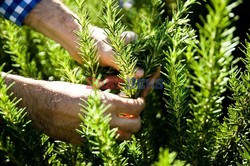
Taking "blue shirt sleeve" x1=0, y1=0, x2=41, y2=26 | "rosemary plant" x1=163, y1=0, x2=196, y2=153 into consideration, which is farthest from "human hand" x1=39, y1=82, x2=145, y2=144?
"blue shirt sleeve" x1=0, y1=0, x2=41, y2=26

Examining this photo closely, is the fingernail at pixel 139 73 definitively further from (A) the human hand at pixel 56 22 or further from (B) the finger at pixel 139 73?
(A) the human hand at pixel 56 22

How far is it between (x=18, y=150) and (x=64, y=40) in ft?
2.32

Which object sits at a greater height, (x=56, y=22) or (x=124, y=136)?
(x=56, y=22)

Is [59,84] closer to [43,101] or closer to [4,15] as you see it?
[43,101]

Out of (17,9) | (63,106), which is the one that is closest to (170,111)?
(63,106)

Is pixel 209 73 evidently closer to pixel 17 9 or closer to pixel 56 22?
pixel 56 22

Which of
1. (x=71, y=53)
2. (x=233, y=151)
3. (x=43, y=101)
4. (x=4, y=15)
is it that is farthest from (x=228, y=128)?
(x=4, y=15)

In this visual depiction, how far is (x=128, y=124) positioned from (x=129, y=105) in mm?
57

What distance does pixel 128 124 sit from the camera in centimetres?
100

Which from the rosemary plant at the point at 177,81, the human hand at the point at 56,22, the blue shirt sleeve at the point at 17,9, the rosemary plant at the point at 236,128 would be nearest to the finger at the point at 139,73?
the rosemary plant at the point at 177,81

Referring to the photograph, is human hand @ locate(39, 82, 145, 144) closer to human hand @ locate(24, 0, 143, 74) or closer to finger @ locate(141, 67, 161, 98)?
finger @ locate(141, 67, 161, 98)

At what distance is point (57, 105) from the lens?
3.33 ft

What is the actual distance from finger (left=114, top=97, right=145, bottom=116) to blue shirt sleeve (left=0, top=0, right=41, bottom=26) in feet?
2.60

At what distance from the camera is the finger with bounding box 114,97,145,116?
994mm
